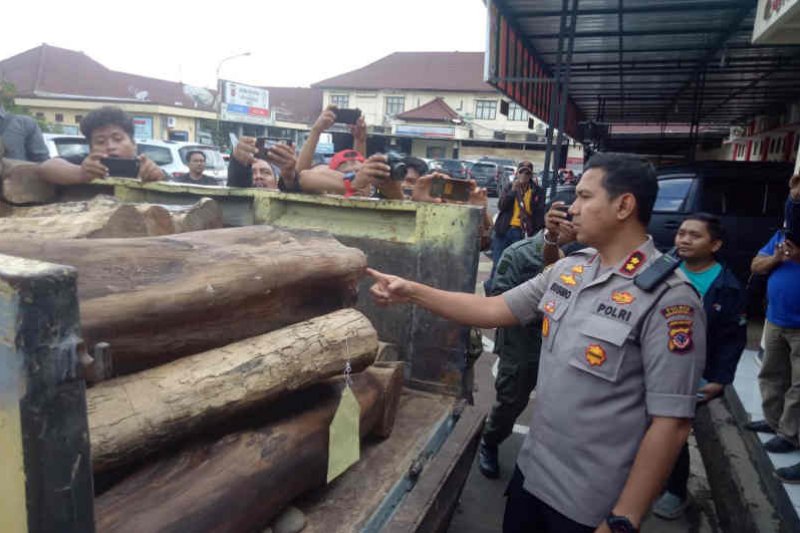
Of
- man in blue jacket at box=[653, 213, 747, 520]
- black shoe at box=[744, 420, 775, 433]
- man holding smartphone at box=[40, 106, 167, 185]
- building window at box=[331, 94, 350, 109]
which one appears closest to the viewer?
man holding smartphone at box=[40, 106, 167, 185]


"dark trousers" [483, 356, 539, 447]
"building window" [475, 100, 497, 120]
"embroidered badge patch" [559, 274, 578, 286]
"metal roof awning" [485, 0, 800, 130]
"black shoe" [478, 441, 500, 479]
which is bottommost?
"black shoe" [478, 441, 500, 479]

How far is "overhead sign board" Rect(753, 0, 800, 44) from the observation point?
305cm

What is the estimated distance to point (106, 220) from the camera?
203cm

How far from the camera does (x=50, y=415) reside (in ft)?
2.93

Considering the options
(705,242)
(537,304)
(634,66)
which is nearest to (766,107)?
(634,66)

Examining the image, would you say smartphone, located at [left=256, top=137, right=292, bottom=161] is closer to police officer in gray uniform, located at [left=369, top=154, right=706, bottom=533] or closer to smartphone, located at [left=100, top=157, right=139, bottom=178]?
smartphone, located at [left=100, top=157, right=139, bottom=178]

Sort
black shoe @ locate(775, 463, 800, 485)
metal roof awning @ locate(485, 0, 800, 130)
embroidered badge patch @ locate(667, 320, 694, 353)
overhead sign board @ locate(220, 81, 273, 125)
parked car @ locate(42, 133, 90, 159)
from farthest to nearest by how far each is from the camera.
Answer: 1. overhead sign board @ locate(220, 81, 273, 125)
2. parked car @ locate(42, 133, 90, 159)
3. metal roof awning @ locate(485, 0, 800, 130)
4. black shoe @ locate(775, 463, 800, 485)
5. embroidered badge patch @ locate(667, 320, 694, 353)

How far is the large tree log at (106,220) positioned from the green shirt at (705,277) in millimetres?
2654

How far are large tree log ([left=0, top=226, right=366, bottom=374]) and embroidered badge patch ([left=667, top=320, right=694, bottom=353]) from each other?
1.02 m

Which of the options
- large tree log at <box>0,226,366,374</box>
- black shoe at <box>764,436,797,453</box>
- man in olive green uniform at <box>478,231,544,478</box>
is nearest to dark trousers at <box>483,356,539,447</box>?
man in olive green uniform at <box>478,231,544,478</box>

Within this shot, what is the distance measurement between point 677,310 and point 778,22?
8.11 ft

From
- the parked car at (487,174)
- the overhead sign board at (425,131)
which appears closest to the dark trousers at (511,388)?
the parked car at (487,174)

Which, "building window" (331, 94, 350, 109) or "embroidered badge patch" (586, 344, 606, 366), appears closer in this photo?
"embroidered badge patch" (586, 344, 606, 366)

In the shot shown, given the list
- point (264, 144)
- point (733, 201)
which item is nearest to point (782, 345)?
point (264, 144)
